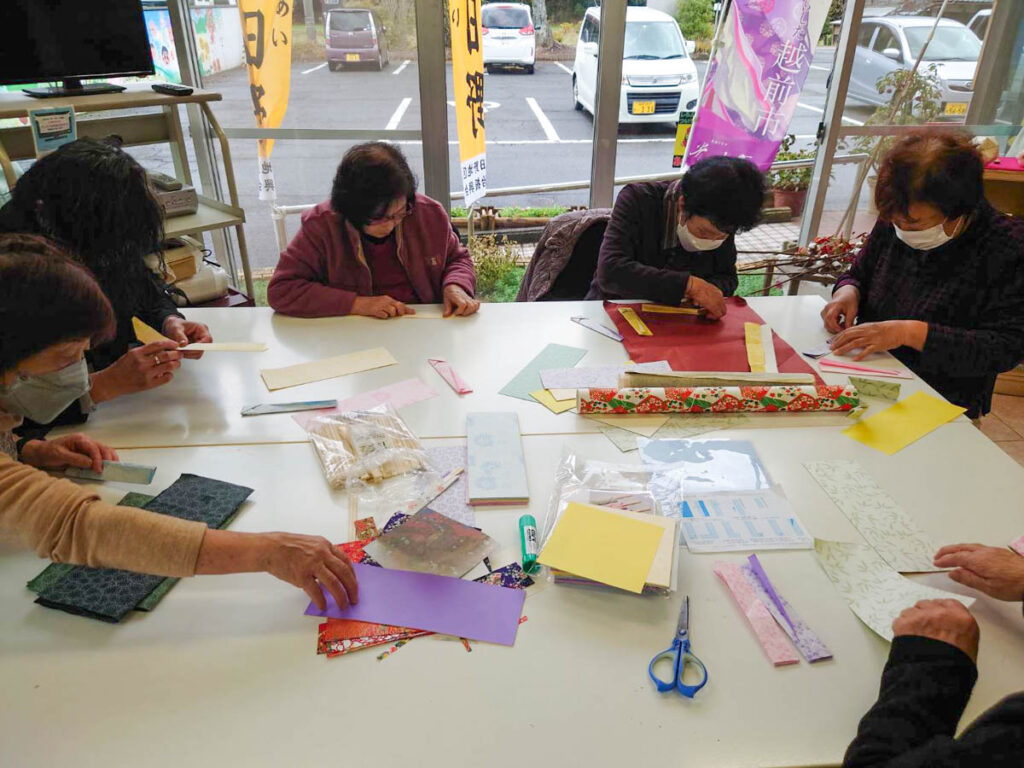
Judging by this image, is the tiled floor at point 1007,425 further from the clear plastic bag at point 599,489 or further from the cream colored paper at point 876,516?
the clear plastic bag at point 599,489

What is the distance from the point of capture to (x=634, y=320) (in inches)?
74.4

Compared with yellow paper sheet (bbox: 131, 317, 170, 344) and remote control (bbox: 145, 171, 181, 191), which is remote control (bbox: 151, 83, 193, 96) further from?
yellow paper sheet (bbox: 131, 317, 170, 344)

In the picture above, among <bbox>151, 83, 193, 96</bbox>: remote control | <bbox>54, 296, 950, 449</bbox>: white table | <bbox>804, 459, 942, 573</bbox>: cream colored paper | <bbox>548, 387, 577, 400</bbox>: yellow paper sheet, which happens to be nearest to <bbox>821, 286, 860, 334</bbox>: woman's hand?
<bbox>54, 296, 950, 449</bbox>: white table

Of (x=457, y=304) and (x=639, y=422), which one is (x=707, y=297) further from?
(x=457, y=304)

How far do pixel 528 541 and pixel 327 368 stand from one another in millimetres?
773

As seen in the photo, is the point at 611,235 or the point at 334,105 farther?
the point at 334,105

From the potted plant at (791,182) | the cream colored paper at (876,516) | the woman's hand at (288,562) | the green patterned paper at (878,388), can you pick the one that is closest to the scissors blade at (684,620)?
the cream colored paper at (876,516)

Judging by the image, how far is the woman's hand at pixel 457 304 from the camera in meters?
1.93

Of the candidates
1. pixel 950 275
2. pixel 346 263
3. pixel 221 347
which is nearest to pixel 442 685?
Result: pixel 221 347

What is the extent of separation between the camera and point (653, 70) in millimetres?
3301

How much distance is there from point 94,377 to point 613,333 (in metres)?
1.23

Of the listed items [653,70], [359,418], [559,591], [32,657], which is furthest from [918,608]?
[653,70]

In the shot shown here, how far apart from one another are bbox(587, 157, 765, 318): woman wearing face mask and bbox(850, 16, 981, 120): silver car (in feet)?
6.19

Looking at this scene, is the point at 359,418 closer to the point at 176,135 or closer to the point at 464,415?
the point at 464,415
